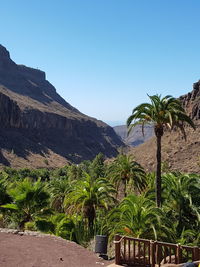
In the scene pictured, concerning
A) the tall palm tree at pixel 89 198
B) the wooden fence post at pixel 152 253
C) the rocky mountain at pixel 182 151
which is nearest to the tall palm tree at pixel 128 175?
the tall palm tree at pixel 89 198

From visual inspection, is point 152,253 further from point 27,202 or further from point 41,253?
point 27,202

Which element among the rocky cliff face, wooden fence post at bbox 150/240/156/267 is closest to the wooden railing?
wooden fence post at bbox 150/240/156/267

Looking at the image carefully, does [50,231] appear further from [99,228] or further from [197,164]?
[197,164]

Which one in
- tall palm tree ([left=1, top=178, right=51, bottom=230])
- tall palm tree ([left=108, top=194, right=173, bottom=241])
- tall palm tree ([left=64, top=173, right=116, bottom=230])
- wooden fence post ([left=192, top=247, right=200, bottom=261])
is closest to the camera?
wooden fence post ([left=192, top=247, right=200, bottom=261])

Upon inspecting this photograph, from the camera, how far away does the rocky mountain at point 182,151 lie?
240 ft

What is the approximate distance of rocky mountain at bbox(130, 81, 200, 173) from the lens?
7303cm

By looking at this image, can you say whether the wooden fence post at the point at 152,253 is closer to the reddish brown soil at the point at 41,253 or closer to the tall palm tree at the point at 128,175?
the reddish brown soil at the point at 41,253

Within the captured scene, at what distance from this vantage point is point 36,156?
6240 inches

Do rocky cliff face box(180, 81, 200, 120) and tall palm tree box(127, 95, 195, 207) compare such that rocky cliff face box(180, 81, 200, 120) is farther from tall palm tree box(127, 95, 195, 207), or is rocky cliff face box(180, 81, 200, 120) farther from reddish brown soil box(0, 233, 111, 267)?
reddish brown soil box(0, 233, 111, 267)

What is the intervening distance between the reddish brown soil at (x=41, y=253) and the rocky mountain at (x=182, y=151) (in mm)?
46866

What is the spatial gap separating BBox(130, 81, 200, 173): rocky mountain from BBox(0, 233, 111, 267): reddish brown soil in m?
46.9

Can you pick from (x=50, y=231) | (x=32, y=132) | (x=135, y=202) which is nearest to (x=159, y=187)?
(x=135, y=202)

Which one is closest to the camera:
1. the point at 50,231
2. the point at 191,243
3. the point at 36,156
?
the point at 191,243

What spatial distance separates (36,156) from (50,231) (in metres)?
140
